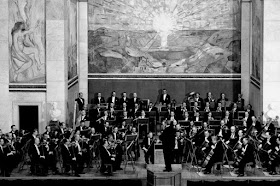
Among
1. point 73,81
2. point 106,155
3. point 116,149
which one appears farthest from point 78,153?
point 73,81

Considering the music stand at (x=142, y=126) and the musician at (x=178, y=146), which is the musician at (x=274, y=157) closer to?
the musician at (x=178, y=146)

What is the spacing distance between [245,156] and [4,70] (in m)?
13.4

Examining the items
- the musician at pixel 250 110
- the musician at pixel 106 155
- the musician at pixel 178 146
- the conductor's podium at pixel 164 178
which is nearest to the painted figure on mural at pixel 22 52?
the musician at pixel 106 155

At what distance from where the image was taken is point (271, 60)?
44.7 m

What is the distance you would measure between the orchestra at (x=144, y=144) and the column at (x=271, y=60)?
1437 millimetres

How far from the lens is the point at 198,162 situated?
40.1 m

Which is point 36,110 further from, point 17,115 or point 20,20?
point 20,20

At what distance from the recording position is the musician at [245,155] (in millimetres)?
38000

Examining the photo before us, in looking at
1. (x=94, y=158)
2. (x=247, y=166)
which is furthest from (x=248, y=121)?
(x=94, y=158)

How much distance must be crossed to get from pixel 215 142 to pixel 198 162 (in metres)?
2.04

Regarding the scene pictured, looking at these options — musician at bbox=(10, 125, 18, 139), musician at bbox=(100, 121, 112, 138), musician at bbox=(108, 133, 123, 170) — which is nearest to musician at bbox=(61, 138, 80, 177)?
musician at bbox=(108, 133, 123, 170)

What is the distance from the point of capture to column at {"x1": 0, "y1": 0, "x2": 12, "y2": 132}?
43812 millimetres

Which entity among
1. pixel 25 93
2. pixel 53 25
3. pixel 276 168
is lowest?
pixel 276 168

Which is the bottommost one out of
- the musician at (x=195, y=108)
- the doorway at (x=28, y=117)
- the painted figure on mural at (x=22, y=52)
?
the doorway at (x=28, y=117)
